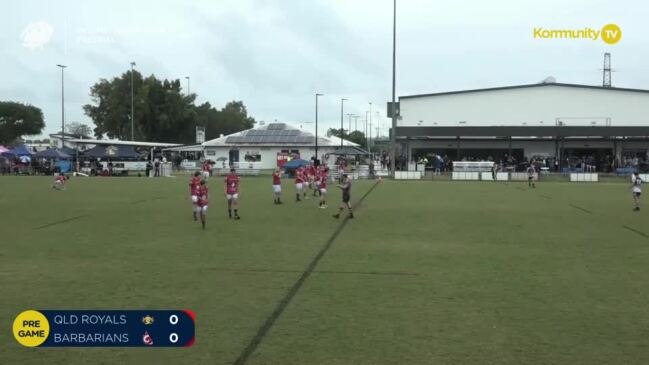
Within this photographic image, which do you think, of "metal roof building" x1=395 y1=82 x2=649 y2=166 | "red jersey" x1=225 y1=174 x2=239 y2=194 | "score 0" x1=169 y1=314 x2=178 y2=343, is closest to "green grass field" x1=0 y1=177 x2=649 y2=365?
"score 0" x1=169 y1=314 x2=178 y2=343

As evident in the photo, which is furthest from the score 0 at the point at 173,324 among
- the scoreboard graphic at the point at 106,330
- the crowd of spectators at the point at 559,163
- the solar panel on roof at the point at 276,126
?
the solar panel on roof at the point at 276,126

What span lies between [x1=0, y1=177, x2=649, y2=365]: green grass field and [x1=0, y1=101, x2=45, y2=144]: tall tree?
9110 cm

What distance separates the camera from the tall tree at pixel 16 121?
95.4m

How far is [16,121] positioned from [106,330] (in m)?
106

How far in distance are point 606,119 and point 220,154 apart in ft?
138

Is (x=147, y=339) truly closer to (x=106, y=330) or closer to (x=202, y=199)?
(x=106, y=330)

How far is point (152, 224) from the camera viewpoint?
51.0 ft

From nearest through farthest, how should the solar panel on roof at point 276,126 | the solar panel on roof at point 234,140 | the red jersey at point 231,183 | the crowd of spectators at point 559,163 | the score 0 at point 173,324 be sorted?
1. the score 0 at point 173,324
2. the red jersey at point 231,183
3. the crowd of spectators at point 559,163
4. the solar panel on roof at point 234,140
5. the solar panel on roof at point 276,126

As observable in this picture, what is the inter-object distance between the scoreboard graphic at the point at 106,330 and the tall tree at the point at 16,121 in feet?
339

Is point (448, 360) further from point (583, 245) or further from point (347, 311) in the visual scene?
point (583, 245)

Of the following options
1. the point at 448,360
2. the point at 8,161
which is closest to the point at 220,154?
the point at 8,161

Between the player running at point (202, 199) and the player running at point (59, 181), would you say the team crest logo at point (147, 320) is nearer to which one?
the player running at point (202, 199)

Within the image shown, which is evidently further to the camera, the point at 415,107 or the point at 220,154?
the point at 220,154

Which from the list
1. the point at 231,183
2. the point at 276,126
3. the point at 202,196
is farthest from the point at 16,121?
the point at 202,196
